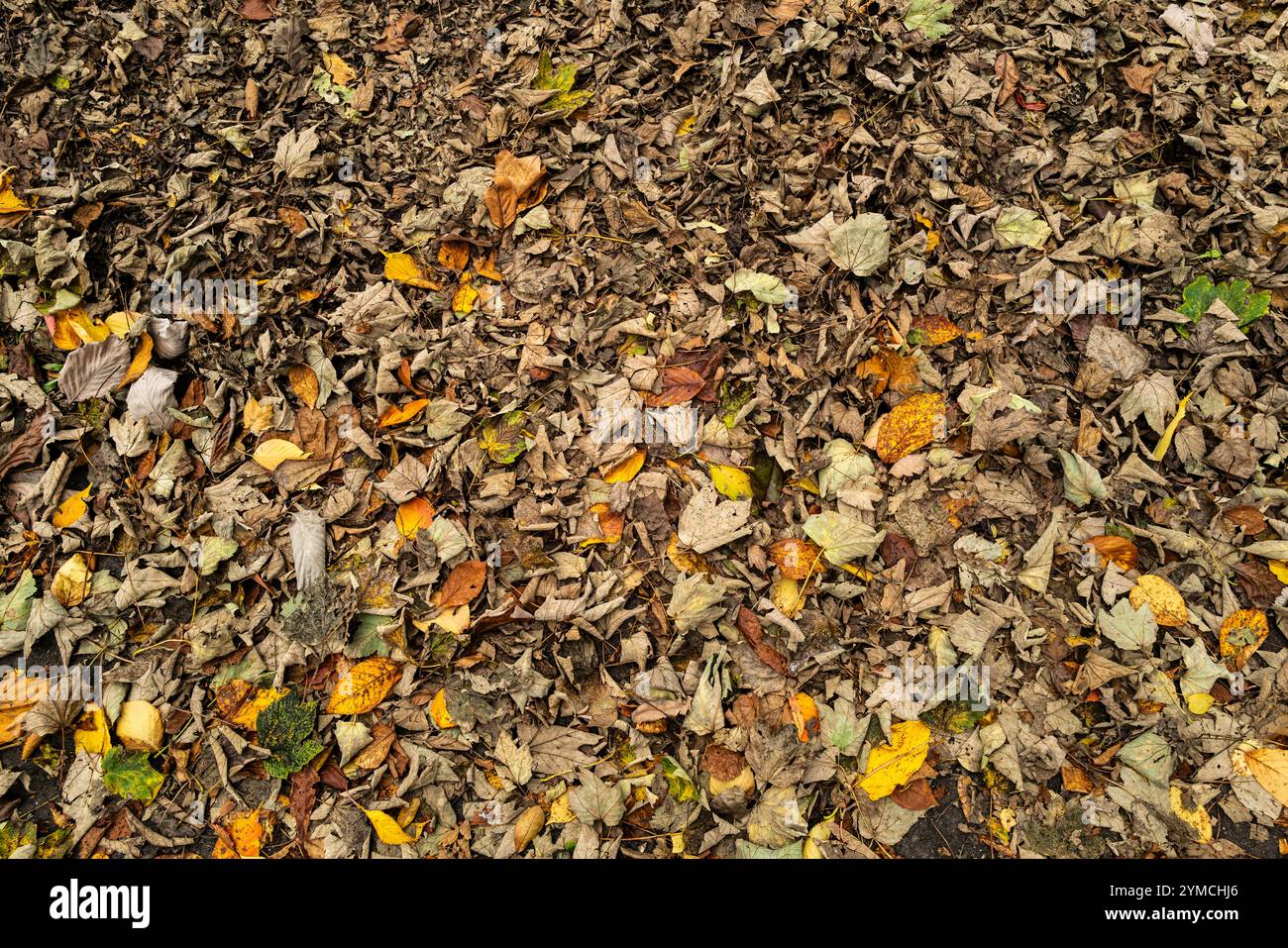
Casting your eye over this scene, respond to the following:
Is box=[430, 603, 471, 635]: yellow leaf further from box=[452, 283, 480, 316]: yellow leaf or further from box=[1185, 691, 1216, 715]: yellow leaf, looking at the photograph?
box=[1185, 691, 1216, 715]: yellow leaf

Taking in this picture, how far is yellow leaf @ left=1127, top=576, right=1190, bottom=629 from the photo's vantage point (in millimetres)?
2598

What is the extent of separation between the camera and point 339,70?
3391 mm

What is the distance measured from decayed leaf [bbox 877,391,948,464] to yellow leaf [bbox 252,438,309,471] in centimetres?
213

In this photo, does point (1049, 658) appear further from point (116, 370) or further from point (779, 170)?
point (116, 370)

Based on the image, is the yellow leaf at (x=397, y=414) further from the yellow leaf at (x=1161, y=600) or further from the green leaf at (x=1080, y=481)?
the yellow leaf at (x=1161, y=600)

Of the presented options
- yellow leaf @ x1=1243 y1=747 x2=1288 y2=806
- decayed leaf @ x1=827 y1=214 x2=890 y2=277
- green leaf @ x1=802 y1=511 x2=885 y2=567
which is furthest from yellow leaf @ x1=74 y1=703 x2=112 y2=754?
yellow leaf @ x1=1243 y1=747 x2=1288 y2=806

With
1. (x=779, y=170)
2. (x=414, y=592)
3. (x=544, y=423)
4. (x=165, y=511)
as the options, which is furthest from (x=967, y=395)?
(x=165, y=511)

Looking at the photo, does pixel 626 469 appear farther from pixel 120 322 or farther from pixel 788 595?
pixel 120 322

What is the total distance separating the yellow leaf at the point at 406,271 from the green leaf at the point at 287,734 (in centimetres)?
162

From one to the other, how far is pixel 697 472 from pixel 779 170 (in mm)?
1317

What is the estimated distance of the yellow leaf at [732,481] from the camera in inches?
107

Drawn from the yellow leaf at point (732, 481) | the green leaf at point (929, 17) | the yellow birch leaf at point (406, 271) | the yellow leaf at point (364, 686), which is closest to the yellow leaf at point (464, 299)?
the yellow birch leaf at point (406, 271)

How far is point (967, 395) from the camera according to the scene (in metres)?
2.80

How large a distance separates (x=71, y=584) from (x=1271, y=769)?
4.11 m
